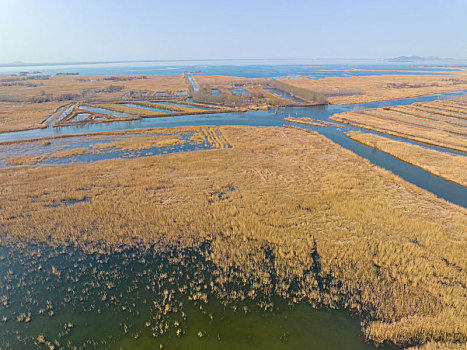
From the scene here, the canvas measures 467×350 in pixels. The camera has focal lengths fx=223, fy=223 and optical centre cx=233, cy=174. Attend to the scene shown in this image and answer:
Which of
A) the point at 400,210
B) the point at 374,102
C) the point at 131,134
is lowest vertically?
the point at 400,210

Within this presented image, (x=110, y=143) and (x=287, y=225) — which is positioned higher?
(x=110, y=143)

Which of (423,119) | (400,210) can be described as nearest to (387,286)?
(400,210)

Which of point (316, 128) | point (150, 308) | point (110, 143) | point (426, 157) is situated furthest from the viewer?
point (316, 128)

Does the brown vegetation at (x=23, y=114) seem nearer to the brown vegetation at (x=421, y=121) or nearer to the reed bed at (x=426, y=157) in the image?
the reed bed at (x=426, y=157)

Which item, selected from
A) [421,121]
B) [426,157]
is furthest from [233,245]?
[421,121]

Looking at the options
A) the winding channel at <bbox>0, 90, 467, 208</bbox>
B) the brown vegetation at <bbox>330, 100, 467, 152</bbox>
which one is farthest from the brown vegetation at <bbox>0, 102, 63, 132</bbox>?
the brown vegetation at <bbox>330, 100, 467, 152</bbox>

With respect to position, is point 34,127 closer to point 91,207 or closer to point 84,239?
point 91,207

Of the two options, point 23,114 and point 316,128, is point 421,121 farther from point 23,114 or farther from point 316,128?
point 23,114

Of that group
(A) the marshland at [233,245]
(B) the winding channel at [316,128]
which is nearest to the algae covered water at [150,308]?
(A) the marshland at [233,245]
